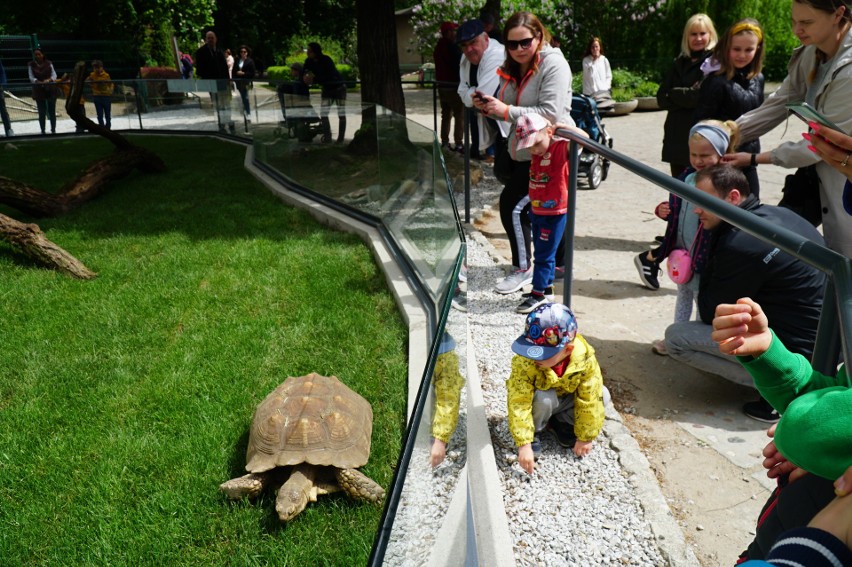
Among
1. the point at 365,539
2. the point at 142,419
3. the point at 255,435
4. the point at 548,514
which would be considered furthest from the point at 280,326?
the point at 548,514

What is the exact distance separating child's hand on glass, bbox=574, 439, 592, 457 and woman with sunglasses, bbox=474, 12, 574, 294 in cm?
244

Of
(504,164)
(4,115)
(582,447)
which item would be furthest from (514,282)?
(4,115)

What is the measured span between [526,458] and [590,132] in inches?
249

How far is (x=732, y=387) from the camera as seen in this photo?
13.4 feet

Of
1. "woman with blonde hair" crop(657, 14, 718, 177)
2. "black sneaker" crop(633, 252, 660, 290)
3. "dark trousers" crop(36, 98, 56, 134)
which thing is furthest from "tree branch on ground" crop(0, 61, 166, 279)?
"dark trousers" crop(36, 98, 56, 134)

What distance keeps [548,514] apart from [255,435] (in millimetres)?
1540

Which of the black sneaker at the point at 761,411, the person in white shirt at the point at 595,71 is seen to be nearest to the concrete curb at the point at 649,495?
the black sneaker at the point at 761,411

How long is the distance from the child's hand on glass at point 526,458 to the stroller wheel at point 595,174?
21.4ft

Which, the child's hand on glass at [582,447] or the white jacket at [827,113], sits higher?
the white jacket at [827,113]

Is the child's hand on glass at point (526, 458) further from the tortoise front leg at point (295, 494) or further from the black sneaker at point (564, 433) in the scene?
the tortoise front leg at point (295, 494)

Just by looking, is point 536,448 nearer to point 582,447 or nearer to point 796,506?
point 582,447

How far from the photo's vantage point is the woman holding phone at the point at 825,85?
337 centimetres

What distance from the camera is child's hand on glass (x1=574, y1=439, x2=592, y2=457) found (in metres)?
3.43

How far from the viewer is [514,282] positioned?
555cm
